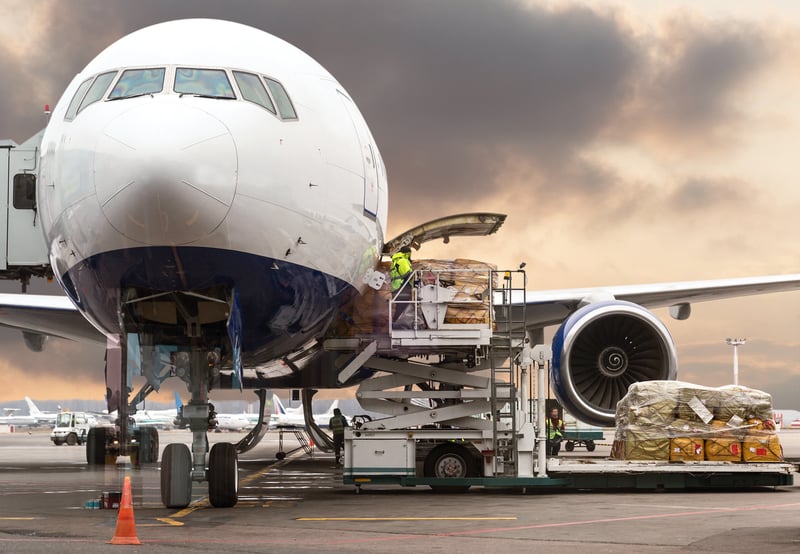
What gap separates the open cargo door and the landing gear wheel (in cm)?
410

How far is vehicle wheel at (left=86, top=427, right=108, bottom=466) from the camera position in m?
22.7

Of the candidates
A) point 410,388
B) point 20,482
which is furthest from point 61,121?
point 20,482

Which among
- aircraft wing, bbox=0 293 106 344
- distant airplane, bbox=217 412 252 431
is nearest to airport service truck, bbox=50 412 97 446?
distant airplane, bbox=217 412 252 431

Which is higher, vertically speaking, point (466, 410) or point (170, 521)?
point (466, 410)

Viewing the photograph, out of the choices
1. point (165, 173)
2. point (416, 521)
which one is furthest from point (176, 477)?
point (165, 173)

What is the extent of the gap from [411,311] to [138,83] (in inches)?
179

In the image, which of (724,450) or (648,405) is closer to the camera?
(724,450)

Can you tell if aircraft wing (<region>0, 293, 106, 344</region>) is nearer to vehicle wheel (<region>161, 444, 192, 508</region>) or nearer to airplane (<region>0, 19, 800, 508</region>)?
airplane (<region>0, 19, 800, 508</region>)

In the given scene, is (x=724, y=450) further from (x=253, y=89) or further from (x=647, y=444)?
(x=253, y=89)

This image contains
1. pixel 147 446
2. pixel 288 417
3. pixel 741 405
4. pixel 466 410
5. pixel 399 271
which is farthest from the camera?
pixel 288 417

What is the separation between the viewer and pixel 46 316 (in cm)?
1639

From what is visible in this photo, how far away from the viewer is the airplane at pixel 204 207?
30.5ft

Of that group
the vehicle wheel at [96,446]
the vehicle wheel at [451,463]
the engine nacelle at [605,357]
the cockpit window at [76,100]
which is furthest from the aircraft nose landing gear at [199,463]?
the vehicle wheel at [96,446]

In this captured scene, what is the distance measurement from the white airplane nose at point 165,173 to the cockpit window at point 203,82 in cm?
48
